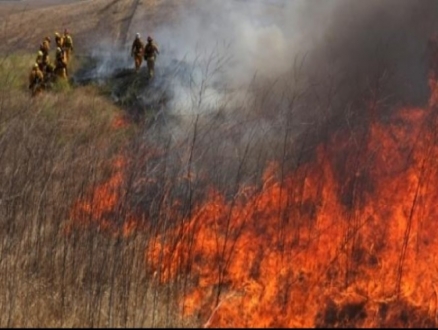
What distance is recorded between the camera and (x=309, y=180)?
36.5 ft

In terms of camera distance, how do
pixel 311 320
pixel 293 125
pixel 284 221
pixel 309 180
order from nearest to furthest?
pixel 311 320 < pixel 284 221 < pixel 309 180 < pixel 293 125

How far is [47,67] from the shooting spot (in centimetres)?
2064

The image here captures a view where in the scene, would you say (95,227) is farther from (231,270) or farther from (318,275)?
(318,275)

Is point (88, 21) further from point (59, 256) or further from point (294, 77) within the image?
point (59, 256)

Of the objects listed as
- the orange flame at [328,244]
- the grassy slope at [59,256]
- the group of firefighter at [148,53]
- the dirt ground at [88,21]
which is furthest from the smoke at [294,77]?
the dirt ground at [88,21]

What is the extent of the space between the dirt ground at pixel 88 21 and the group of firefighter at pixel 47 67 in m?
4.67

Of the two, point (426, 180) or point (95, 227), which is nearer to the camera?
point (95, 227)

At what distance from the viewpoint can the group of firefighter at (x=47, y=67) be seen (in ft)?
64.6

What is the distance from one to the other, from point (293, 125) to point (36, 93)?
10.2 metres

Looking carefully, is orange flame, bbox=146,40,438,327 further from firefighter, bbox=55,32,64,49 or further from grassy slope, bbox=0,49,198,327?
firefighter, bbox=55,32,64,49

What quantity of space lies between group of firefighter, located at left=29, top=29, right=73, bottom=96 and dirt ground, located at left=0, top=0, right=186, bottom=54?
184 inches

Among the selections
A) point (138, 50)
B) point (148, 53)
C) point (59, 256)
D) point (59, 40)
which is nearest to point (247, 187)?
point (59, 256)

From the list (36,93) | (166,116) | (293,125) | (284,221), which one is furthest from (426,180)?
(36,93)

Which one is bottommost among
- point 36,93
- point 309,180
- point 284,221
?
point 284,221
